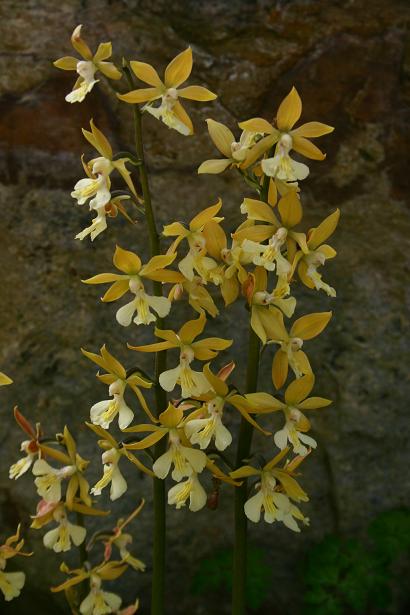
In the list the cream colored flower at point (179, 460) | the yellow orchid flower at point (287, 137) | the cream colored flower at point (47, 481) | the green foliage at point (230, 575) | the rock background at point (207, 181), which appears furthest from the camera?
the green foliage at point (230, 575)

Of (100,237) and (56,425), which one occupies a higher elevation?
(100,237)

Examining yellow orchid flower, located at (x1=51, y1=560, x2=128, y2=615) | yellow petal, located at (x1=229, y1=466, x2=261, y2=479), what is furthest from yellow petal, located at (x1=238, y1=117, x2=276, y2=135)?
yellow orchid flower, located at (x1=51, y1=560, x2=128, y2=615)

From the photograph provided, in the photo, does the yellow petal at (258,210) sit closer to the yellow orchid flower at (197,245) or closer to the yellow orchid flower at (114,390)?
the yellow orchid flower at (197,245)

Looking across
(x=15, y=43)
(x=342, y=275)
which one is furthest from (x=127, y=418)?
(x=15, y=43)

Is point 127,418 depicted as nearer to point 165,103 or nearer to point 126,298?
point 165,103

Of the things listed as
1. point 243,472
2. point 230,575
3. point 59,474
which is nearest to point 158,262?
point 243,472

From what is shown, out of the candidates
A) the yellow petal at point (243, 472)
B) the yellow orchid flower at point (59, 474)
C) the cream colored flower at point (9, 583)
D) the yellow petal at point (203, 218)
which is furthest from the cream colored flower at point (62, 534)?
the yellow petal at point (203, 218)
